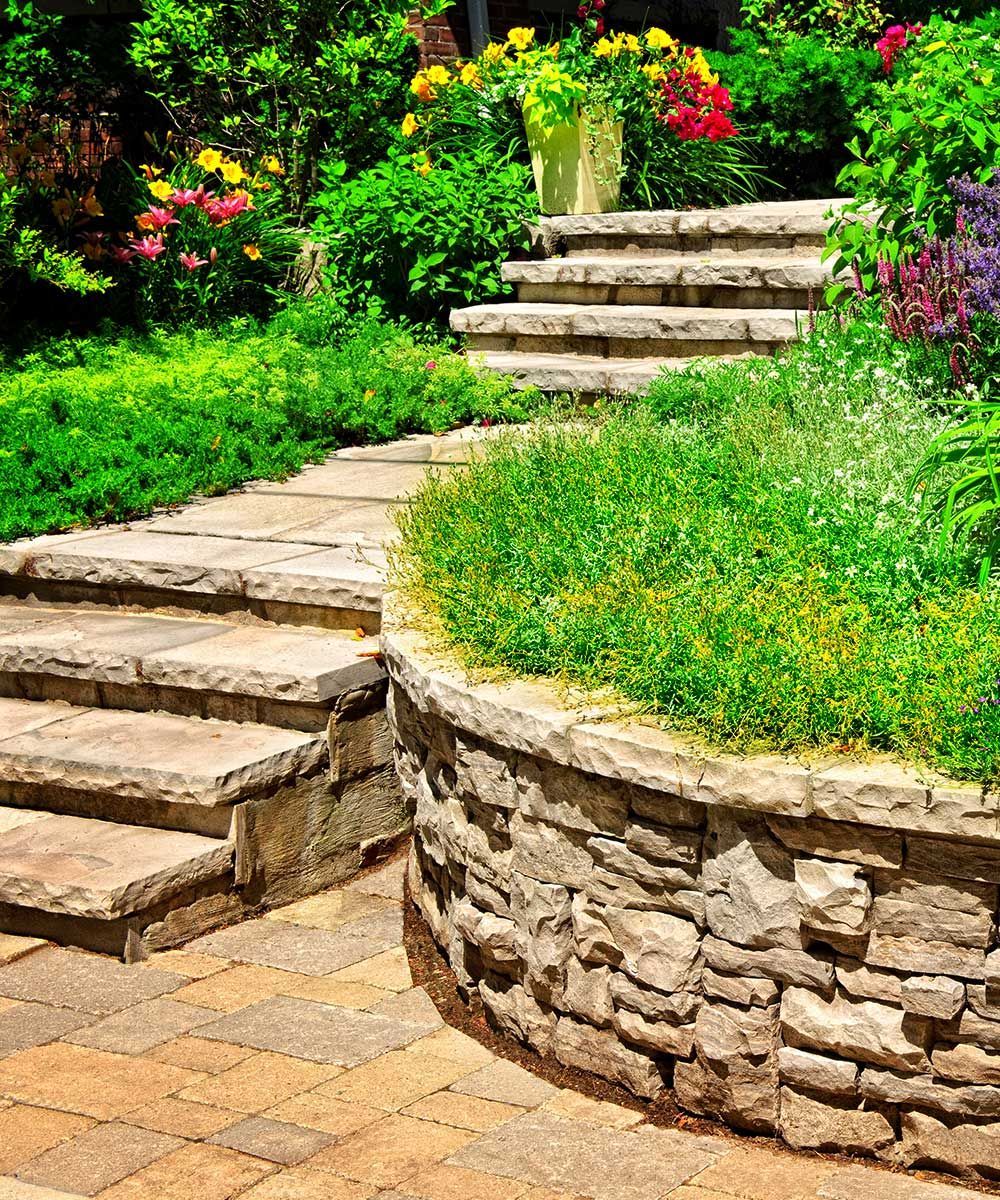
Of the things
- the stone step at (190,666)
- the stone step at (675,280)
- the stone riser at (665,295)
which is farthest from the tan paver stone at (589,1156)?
the stone riser at (665,295)

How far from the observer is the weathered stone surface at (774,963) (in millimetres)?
2957

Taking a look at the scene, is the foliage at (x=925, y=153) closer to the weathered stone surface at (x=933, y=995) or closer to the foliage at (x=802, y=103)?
the weathered stone surface at (x=933, y=995)

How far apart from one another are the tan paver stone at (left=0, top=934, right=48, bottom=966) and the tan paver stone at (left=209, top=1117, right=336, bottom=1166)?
3.55 feet

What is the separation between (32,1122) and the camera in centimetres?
312

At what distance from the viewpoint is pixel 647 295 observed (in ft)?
25.7

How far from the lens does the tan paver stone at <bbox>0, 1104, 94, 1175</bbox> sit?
9.84ft

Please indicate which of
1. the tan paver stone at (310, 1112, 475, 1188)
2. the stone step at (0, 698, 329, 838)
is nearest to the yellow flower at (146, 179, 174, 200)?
the stone step at (0, 698, 329, 838)

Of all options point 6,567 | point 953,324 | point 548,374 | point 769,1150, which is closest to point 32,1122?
point 769,1150

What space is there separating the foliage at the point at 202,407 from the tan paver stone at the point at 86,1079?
8.81 feet

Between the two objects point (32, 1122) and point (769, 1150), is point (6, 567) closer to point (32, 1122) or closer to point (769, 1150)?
point (32, 1122)

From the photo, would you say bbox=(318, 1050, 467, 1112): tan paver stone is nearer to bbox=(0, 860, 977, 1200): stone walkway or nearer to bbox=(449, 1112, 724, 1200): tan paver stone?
bbox=(0, 860, 977, 1200): stone walkway

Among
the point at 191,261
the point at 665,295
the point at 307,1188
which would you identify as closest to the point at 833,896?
the point at 307,1188

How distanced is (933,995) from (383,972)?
4.76 feet

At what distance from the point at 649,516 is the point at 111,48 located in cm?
731
